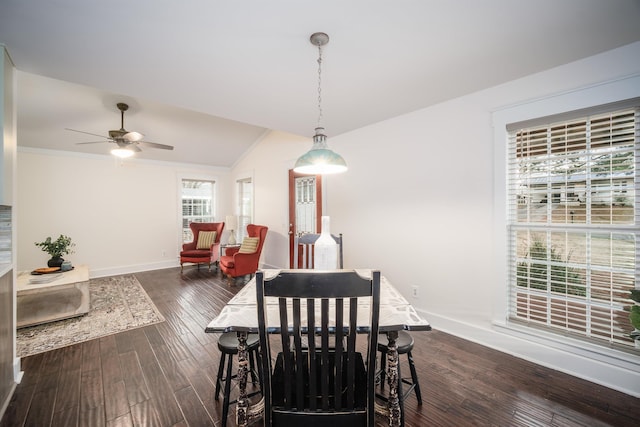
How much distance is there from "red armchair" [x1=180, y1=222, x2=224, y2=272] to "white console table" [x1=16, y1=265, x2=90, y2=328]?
6.64 feet

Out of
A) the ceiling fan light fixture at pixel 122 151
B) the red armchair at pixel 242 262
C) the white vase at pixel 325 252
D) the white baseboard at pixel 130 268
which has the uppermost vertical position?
the ceiling fan light fixture at pixel 122 151

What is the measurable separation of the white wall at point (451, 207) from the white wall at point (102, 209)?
4347mm

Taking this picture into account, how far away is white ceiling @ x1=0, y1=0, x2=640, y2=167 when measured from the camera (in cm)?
148

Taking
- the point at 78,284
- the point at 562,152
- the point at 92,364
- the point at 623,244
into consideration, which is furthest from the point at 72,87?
the point at 623,244

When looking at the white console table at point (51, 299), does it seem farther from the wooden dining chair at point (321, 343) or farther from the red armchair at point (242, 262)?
the wooden dining chair at point (321, 343)

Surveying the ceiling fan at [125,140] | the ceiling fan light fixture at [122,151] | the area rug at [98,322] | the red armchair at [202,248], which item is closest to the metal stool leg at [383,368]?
the area rug at [98,322]

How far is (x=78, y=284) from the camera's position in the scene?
10.3ft

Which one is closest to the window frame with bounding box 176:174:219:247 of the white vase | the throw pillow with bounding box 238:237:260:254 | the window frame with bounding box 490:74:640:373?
the throw pillow with bounding box 238:237:260:254

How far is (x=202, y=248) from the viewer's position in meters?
5.65

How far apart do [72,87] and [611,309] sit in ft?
19.7

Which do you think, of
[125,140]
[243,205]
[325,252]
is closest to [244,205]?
[243,205]

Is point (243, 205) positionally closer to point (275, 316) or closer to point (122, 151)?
point (122, 151)

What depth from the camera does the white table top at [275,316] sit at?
122 cm

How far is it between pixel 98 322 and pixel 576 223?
499 cm
